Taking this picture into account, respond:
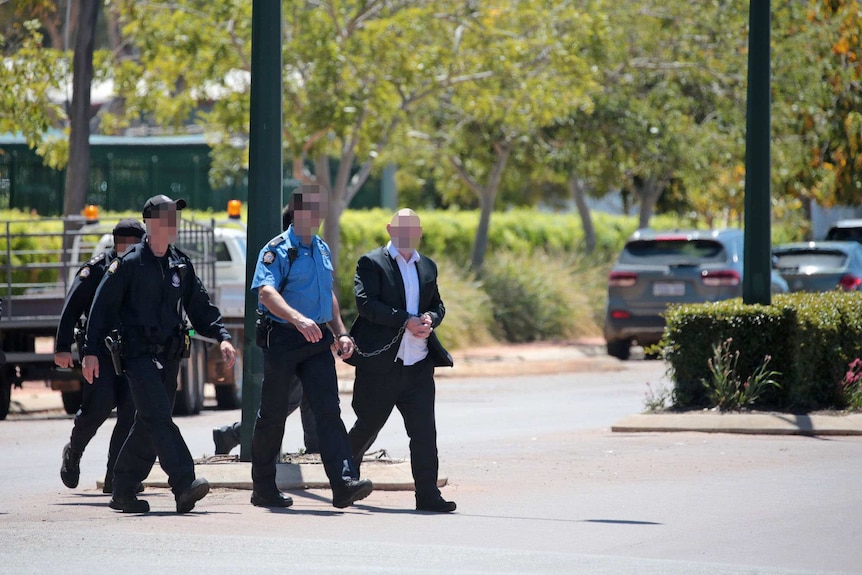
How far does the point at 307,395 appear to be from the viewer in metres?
8.46

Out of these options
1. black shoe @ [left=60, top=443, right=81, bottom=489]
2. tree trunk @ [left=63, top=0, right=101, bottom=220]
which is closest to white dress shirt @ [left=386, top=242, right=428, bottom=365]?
black shoe @ [left=60, top=443, right=81, bottom=489]

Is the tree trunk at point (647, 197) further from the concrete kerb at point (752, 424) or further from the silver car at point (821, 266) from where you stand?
the concrete kerb at point (752, 424)

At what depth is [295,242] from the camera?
8484mm

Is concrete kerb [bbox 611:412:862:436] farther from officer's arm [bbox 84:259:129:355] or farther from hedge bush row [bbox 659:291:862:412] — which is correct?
officer's arm [bbox 84:259:129:355]

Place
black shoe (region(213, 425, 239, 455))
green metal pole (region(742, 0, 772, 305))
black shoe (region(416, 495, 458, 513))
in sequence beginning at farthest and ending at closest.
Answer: green metal pole (region(742, 0, 772, 305)) < black shoe (region(213, 425, 239, 455)) < black shoe (region(416, 495, 458, 513))

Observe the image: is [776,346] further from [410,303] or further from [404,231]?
[404,231]

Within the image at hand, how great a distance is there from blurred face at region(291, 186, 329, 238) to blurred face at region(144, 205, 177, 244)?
0.70 metres

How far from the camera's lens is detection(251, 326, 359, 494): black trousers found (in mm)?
8375

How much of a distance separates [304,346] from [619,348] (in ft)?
46.5

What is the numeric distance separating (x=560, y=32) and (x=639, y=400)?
9.64 meters

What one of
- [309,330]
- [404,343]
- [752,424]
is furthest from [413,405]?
[752,424]

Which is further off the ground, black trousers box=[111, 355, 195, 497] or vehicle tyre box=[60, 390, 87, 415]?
black trousers box=[111, 355, 195, 497]

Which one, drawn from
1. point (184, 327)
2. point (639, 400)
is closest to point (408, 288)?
point (184, 327)

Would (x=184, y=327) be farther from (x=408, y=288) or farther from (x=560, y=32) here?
(x=560, y=32)
